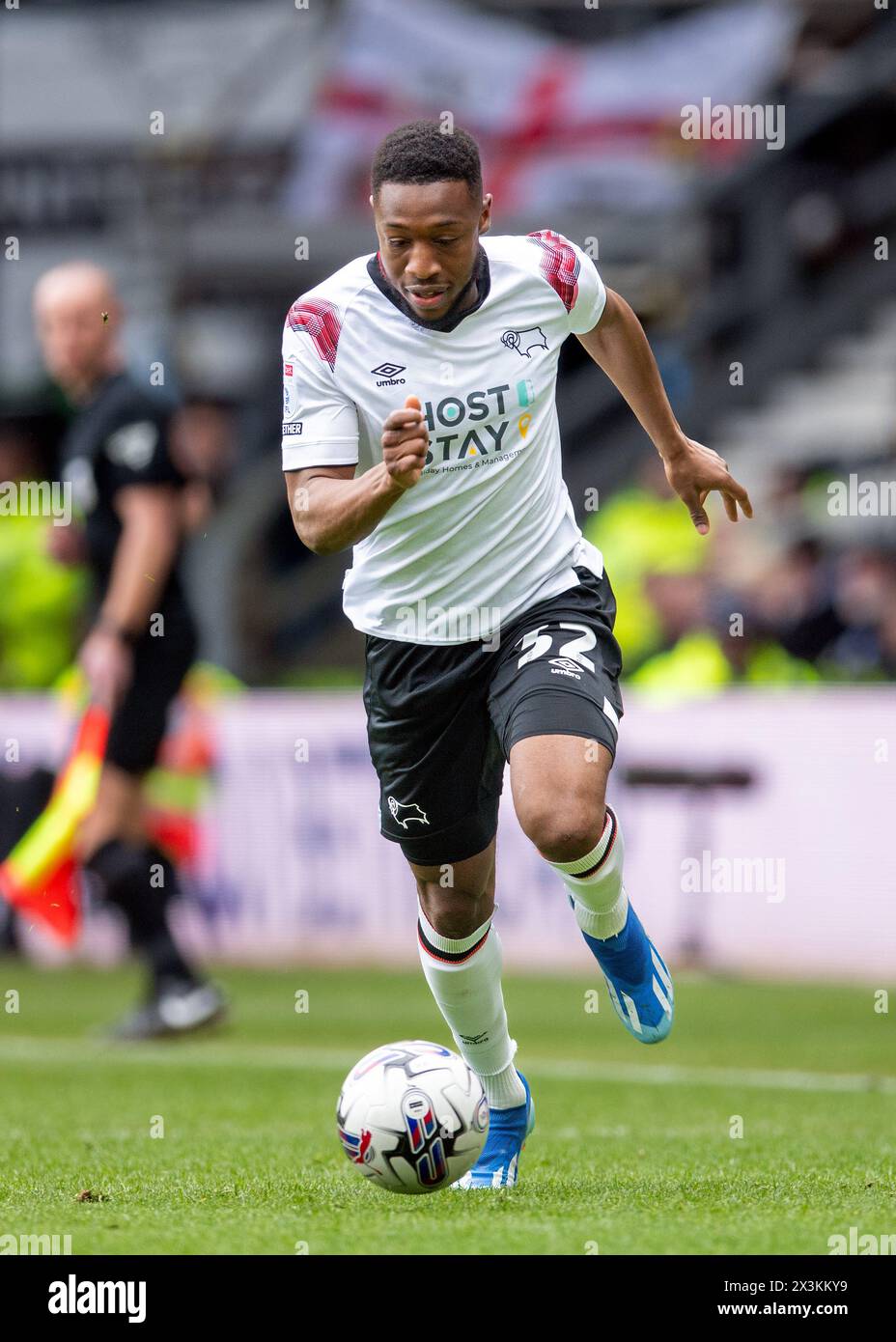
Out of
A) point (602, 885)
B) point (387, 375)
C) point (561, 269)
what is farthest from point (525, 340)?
point (602, 885)

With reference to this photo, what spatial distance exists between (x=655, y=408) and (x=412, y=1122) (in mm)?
1949

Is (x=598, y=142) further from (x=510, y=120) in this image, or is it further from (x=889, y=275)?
(x=889, y=275)

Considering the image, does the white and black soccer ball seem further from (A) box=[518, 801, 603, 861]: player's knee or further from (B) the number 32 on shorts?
(B) the number 32 on shorts

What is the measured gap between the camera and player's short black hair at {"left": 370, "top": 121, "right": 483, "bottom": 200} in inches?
199

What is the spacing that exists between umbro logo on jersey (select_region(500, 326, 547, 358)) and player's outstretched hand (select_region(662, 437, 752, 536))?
0.47 meters

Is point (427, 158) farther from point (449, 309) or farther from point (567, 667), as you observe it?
point (567, 667)

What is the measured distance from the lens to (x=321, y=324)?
17.3ft

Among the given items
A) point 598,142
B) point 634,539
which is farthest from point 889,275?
point 634,539

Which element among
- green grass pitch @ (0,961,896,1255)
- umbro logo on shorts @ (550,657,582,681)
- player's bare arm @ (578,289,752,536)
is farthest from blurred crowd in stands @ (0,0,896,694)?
umbro logo on shorts @ (550,657,582,681)

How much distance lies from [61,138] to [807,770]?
437 inches

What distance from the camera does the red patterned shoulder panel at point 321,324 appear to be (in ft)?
17.3

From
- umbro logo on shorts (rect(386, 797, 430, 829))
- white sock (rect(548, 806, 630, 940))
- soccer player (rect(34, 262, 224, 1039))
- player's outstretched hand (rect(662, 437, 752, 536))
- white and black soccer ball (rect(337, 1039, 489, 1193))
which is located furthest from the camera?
soccer player (rect(34, 262, 224, 1039))

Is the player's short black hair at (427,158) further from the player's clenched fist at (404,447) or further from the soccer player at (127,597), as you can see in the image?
the soccer player at (127,597)

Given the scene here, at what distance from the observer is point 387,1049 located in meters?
5.25
